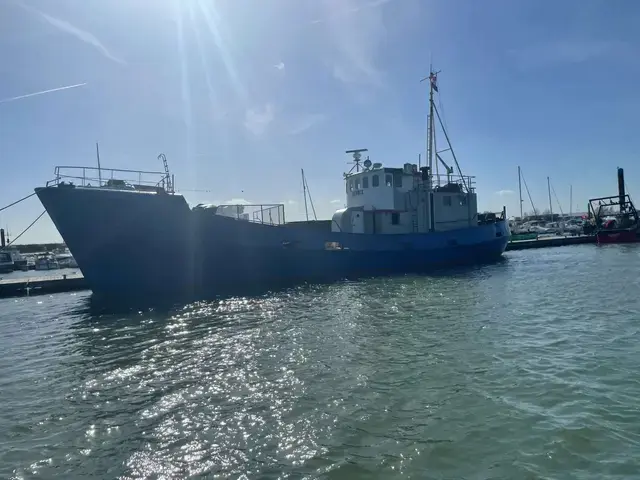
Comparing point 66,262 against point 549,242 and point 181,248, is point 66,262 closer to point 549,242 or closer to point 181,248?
point 181,248

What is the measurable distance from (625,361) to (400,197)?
1721 centimetres

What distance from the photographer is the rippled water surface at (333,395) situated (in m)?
4.36

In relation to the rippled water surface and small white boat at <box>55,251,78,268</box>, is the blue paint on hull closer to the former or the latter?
the rippled water surface

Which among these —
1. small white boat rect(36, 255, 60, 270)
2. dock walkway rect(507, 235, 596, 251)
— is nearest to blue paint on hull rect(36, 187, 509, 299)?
dock walkway rect(507, 235, 596, 251)

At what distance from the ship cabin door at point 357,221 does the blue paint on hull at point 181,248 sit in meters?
1.86

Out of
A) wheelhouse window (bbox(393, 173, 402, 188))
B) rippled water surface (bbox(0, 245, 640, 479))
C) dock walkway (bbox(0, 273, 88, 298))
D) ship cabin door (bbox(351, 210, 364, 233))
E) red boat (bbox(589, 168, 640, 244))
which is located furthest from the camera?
red boat (bbox(589, 168, 640, 244))

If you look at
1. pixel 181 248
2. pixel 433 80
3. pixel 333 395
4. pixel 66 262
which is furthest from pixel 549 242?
pixel 66 262

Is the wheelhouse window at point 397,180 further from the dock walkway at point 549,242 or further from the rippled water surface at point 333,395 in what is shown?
the dock walkway at point 549,242

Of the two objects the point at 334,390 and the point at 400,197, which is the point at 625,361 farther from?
the point at 400,197

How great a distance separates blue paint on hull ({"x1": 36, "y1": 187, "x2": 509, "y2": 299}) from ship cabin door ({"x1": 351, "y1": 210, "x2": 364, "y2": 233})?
Answer: 1863 millimetres

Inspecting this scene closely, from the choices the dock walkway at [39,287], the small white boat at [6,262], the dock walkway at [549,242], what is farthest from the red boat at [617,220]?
the small white boat at [6,262]

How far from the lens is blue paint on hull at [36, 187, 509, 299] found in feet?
49.8

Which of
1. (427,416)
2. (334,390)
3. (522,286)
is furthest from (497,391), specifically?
(522,286)

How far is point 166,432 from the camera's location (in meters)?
5.07
